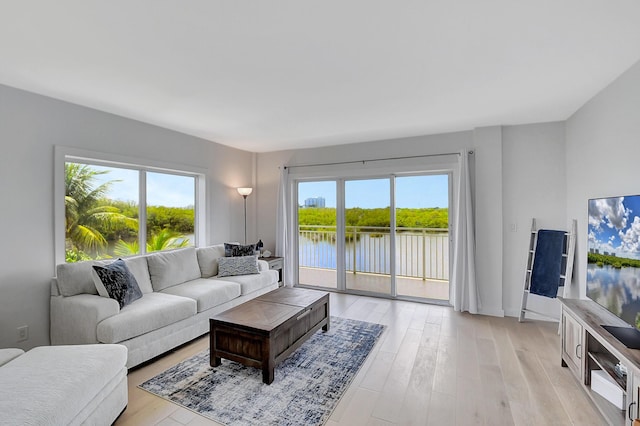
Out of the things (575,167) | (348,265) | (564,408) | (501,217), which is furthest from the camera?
(348,265)

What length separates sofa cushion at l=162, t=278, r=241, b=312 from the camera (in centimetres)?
320

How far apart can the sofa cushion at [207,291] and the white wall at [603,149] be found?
153 inches

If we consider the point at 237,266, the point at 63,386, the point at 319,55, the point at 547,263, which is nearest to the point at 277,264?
the point at 237,266

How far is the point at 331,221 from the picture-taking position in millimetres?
5035

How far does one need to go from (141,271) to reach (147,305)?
67cm

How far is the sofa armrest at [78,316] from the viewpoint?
244 centimetres

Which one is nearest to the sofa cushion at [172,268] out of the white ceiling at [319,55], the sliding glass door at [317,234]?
the white ceiling at [319,55]

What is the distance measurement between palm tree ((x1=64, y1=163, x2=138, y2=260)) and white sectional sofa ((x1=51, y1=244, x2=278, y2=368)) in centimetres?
47

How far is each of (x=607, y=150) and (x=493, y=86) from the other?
1.16m

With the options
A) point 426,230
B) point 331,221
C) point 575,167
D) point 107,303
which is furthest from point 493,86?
point 107,303

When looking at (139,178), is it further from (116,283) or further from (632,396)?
(632,396)

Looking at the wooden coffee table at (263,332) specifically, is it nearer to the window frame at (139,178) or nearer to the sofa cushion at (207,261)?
the sofa cushion at (207,261)

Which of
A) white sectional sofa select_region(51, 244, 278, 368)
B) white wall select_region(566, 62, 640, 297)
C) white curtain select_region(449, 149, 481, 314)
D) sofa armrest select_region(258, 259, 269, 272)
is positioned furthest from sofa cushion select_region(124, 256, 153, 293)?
white wall select_region(566, 62, 640, 297)

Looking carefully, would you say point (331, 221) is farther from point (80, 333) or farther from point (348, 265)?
point (80, 333)
